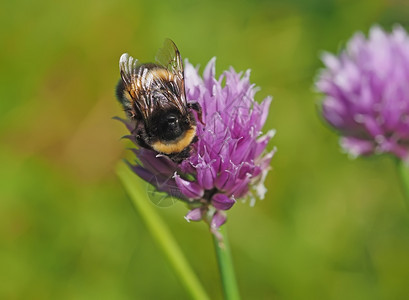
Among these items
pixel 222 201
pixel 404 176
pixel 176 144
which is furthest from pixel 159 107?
pixel 404 176

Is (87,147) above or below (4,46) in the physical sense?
below

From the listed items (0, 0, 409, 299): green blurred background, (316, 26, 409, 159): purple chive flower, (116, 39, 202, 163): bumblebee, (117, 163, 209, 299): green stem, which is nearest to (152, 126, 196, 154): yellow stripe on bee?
(116, 39, 202, 163): bumblebee

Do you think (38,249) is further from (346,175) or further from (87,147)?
(346,175)

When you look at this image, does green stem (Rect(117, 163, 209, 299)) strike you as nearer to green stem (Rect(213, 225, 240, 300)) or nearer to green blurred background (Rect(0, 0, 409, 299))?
green stem (Rect(213, 225, 240, 300))

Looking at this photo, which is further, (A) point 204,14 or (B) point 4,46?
(A) point 204,14

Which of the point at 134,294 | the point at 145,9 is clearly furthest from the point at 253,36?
the point at 134,294

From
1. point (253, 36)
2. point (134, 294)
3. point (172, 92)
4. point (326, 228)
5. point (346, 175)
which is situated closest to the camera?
point (172, 92)

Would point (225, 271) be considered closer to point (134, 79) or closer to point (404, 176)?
point (134, 79)
